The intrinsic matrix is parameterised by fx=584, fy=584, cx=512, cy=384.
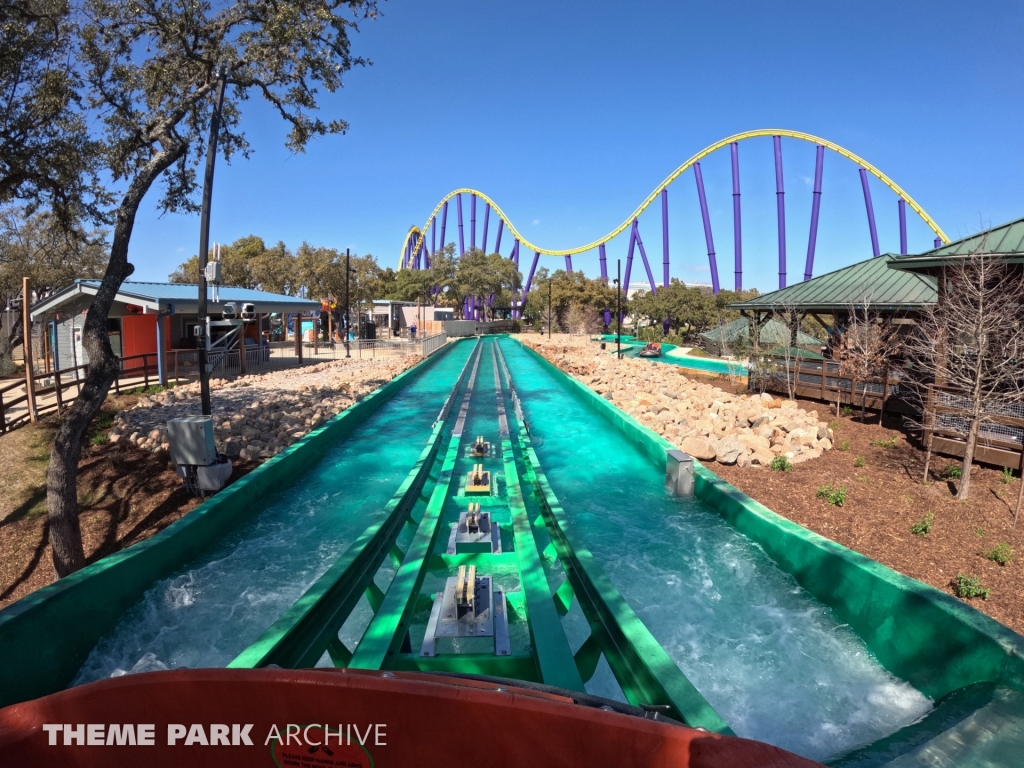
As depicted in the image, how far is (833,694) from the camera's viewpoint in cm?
417

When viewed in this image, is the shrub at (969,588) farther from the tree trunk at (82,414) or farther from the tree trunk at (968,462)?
the tree trunk at (82,414)

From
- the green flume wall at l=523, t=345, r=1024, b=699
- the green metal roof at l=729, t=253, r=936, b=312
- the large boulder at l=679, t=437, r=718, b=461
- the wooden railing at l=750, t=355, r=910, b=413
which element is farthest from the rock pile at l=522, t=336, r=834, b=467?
the green flume wall at l=523, t=345, r=1024, b=699

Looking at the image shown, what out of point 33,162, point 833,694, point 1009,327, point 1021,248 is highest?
point 33,162

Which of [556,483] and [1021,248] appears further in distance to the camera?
[556,483]

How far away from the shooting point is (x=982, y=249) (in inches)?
319

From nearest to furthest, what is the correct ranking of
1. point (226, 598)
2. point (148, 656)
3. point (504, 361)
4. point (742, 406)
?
point (148, 656), point (226, 598), point (742, 406), point (504, 361)

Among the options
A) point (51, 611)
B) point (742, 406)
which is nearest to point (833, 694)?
point (51, 611)

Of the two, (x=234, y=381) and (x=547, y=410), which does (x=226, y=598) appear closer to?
(x=547, y=410)

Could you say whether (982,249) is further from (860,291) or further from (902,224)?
(902,224)

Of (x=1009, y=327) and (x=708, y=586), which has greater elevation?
(x=1009, y=327)

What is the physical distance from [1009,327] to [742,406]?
18.3ft

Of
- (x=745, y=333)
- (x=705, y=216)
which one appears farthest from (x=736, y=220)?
(x=745, y=333)

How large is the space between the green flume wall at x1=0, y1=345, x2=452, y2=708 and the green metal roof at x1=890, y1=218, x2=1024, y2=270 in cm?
1039

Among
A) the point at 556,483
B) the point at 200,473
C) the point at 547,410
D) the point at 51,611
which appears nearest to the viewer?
the point at 51,611
